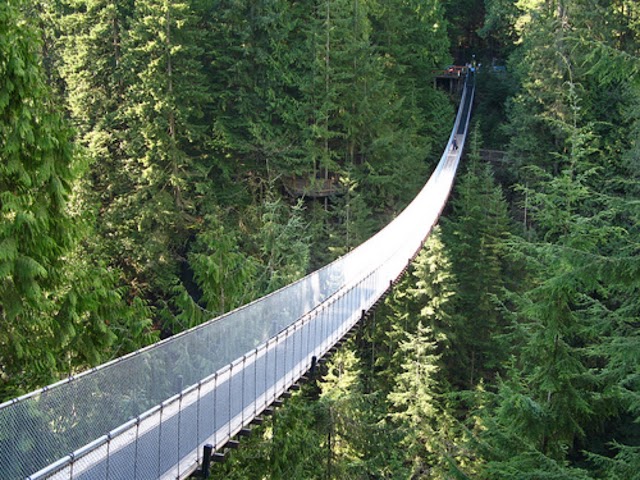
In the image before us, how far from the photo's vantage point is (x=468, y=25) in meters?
41.2

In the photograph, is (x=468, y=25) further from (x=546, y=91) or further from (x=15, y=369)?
(x=15, y=369)

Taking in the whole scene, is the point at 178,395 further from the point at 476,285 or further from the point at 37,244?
the point at 476,285

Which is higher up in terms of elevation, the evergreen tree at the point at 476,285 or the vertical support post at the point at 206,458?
the vertical support post at the point at 206,458

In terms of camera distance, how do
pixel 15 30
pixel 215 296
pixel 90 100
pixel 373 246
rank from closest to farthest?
pixel 15 30
pixel 215 296
pixel 373 246
pixel 90 100

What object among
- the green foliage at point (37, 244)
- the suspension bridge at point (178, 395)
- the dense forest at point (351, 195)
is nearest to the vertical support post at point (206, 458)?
the suspension bridge at point (178, 395)

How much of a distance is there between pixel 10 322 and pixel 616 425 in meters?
12.2

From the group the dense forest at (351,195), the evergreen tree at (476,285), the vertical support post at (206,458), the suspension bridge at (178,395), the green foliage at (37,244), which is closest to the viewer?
the suspension bridge at (178,395)

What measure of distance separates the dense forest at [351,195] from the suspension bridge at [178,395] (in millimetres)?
1593

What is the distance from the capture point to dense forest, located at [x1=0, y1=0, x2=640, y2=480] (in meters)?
10.7

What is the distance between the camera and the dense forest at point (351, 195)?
35.0 ft

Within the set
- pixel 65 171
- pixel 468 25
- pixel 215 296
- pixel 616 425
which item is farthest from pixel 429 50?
pixel 65 171

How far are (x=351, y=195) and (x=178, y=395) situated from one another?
1664cm

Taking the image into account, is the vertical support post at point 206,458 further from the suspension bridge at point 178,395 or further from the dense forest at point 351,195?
the dense forest at point 351,195

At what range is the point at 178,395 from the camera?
562 centimetres
